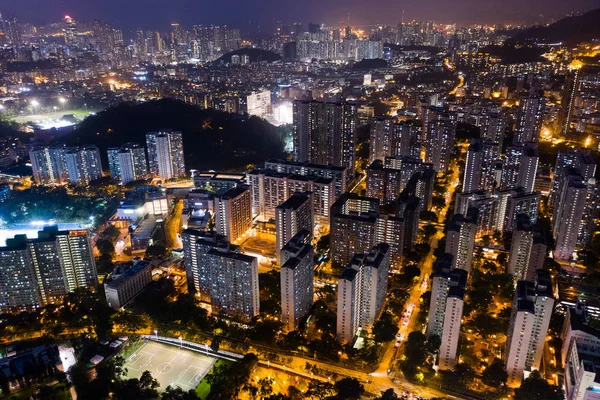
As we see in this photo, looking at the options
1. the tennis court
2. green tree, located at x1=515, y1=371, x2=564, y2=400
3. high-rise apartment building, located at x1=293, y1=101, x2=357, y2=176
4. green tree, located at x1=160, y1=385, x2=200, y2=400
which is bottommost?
the tennis court

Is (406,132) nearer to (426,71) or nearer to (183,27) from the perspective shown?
(426,71)

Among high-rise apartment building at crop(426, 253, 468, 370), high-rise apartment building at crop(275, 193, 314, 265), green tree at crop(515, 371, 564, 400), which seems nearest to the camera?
green tree at crop(515, 371, 564, 400)

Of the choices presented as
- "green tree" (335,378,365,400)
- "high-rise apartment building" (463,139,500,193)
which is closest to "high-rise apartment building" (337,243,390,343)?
"green tree" (335,378,365,400)

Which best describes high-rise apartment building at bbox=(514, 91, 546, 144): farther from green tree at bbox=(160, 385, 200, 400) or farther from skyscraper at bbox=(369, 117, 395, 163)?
green tree at bbox=(160, 385, 200, 400)

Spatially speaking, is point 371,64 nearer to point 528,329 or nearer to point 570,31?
point 570,31

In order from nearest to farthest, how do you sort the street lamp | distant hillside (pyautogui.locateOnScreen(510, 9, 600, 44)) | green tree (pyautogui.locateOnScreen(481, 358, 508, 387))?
green tree (pyautogui.locateOnScreen(481, 358, 508, 387)), the street lamp, distant hillside (pyautogui.locateOnScreen(510, 9, 600, 44))

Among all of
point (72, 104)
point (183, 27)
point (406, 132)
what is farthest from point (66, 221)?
point (183, 27)

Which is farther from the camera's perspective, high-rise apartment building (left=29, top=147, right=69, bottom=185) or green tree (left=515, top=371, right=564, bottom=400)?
high-rise apartment building (left=29, top=147, right=69, bottom=185)

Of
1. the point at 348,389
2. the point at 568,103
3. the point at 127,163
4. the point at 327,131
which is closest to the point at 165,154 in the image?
the point at 127,163
